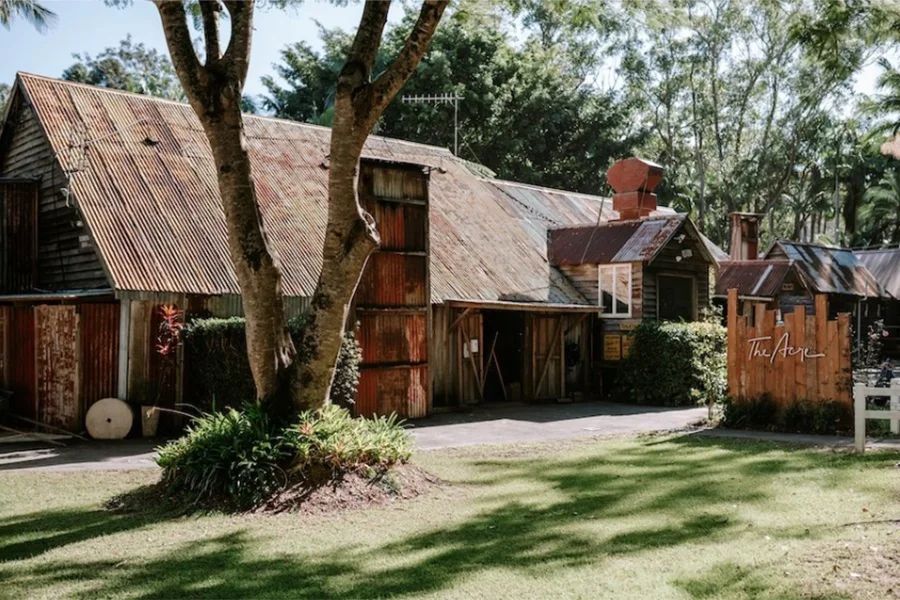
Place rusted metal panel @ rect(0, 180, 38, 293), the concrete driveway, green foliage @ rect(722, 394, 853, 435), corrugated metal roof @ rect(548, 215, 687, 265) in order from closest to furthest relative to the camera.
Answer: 1. the concrete driveway
2. green foliage @ rect(722, 394, 853, 435)
3. rusted metal panel @ rect(0, 180, 38, 293)
4. corrugated metal roof @ rect(548, 215, 687, 265)

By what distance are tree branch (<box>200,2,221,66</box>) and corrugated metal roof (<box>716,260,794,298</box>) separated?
2114cm

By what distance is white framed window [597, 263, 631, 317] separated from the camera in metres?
21.4

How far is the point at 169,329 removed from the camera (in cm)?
1435

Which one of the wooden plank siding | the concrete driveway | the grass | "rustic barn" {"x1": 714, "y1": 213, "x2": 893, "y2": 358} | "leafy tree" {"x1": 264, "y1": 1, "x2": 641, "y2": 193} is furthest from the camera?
"leafy tree" {"x1": 264, "y1": 1, "x2": 641, "y2": 193}

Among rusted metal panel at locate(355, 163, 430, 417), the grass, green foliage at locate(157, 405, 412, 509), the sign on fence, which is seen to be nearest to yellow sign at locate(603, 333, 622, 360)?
rusted metal panel at locate(355, 163, 430, 417)

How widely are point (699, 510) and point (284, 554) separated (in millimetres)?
3899

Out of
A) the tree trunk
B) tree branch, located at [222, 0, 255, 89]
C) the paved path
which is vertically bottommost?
the paved path

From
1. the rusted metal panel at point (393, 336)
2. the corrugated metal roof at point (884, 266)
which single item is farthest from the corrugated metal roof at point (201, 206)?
the corrugated metal roof at point (884, 266)

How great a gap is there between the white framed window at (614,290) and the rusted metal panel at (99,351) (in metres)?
11.9

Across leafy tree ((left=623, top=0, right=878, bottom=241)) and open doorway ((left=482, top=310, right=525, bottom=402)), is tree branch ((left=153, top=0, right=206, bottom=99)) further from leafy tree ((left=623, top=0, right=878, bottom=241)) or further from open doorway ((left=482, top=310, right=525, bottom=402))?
leafy tree ((left=623, top=0, right=878, bottom=241))

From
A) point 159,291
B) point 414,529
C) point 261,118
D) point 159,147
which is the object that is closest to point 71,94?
point 159,147

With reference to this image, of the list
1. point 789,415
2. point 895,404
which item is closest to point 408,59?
point 895,404

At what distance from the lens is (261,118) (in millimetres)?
20781

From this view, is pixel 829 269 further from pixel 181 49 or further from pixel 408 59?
pixel 181 49
